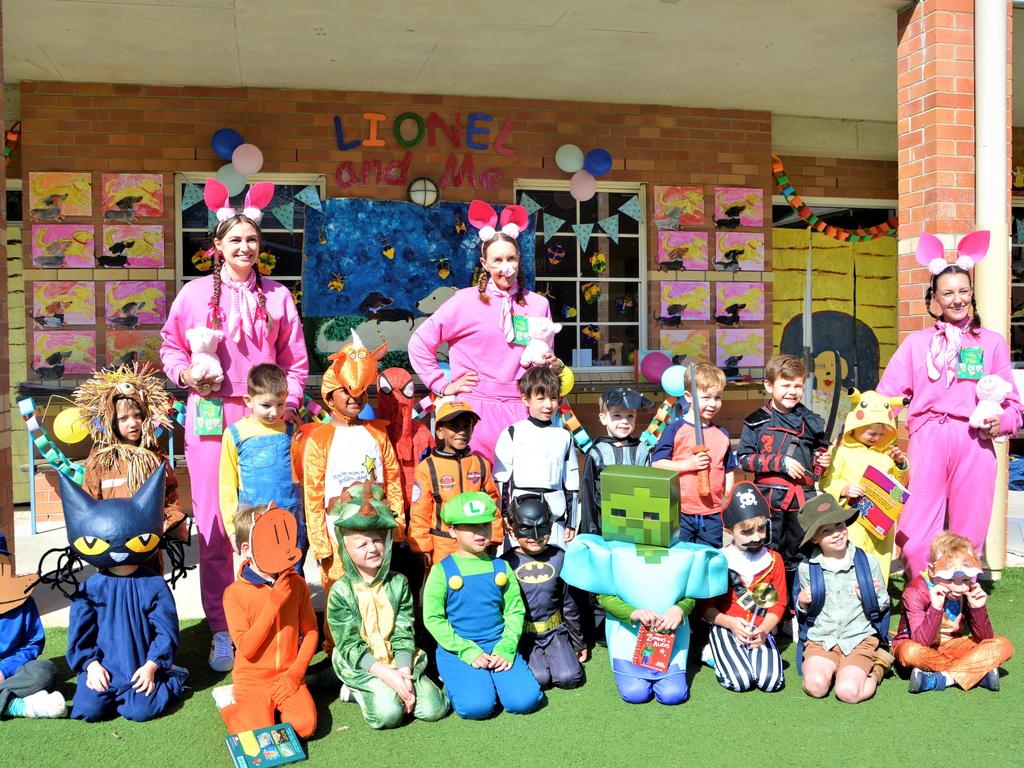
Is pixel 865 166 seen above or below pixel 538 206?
above

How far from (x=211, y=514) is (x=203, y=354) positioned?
715mm

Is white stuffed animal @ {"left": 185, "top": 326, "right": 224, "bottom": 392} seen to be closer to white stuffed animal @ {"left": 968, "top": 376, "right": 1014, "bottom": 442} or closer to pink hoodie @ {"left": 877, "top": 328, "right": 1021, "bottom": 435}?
pink hoodie @ {"left": 877, "top": 328, "right": 1021, "bottom": 435}

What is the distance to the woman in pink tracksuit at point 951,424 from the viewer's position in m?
4.65

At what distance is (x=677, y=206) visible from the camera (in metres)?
8.20

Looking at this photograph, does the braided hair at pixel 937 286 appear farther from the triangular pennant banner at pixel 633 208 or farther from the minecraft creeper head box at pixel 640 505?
the triangular pennant banner at pixel 633 208

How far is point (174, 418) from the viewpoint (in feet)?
22.4

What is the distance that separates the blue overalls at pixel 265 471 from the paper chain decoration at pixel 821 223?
240 inches

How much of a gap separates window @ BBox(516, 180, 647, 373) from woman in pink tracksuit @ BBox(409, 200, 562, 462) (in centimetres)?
359

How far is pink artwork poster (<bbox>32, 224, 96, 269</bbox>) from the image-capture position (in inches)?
282

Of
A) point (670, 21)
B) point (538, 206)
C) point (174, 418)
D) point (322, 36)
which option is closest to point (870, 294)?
point (538, 206)

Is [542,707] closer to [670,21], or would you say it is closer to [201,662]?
[201,662]

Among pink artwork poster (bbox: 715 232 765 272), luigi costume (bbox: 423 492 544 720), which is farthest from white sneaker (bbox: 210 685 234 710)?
pink artwork poster (bbox: 715 232 765 272)

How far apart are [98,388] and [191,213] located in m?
3.81

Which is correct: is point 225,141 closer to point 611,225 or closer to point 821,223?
point 611,225
